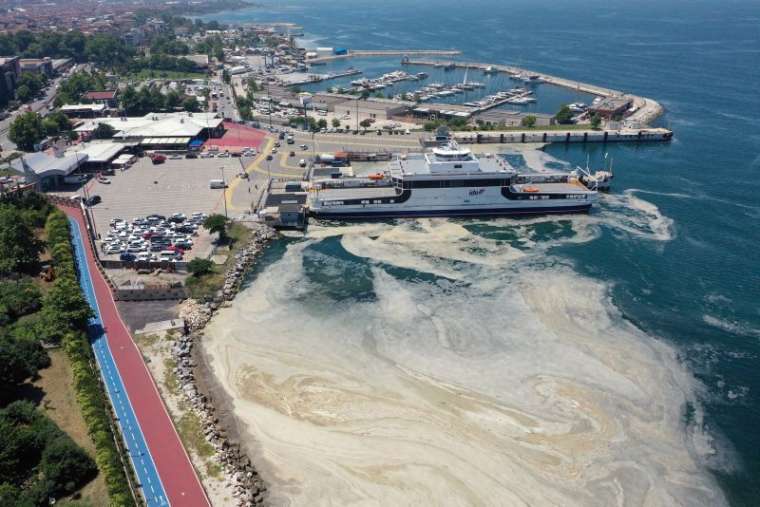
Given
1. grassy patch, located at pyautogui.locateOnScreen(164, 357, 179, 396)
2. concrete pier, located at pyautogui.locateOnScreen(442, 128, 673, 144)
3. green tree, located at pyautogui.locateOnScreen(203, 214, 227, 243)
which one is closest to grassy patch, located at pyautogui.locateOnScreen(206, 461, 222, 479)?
grassy patch, located at pyautogui.locateOnScreen(164, 357, 179, 396)

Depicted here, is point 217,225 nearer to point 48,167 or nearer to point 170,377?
point 170,377

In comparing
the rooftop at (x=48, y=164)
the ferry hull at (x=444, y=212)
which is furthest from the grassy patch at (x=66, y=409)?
the rooftop at (x=48, y=164)

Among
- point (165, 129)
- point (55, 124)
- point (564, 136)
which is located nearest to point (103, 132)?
point (55, 124)

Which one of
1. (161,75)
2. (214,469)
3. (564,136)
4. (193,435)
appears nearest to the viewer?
(214,469)

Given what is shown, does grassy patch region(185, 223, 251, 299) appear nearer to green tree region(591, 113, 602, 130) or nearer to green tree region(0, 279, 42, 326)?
green tree region(0, 279, 42, 326)

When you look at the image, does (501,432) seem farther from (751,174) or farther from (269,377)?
(751,174)

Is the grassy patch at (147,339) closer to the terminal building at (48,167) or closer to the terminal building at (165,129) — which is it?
the terminal building at (48,167)
